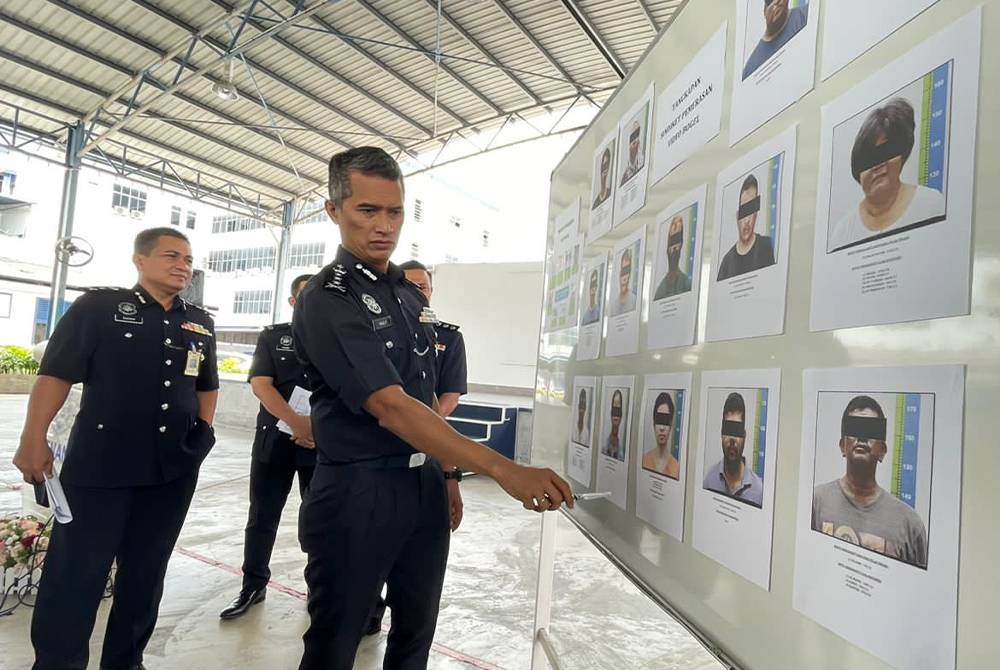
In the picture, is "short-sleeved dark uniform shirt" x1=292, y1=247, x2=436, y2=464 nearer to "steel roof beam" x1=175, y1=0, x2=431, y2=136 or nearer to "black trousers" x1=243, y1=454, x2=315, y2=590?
"black trousers" x1=243, y1=454, x2=315, y2=590

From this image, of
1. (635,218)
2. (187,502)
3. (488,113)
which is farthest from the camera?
(488,113)

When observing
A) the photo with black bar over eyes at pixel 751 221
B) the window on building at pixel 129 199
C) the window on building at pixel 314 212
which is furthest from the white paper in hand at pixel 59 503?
the window on building at pixel 129 199

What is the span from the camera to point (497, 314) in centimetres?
816

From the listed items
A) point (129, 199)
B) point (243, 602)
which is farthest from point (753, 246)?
point (129, 199)

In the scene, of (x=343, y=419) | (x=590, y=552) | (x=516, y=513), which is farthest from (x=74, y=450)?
(x=516, y=513)

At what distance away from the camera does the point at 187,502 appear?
2.17 m

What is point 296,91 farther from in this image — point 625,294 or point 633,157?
point 625,294

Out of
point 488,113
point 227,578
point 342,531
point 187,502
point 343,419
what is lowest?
point 227,578

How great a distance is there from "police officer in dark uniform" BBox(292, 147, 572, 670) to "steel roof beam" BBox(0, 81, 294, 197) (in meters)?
9.74

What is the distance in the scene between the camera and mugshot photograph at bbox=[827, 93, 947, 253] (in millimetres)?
583

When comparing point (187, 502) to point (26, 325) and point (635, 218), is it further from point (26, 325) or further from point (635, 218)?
point (26, 325)

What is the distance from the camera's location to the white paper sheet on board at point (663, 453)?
100 cm

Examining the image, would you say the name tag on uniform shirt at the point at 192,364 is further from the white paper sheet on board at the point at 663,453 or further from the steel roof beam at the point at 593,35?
the steel roof beam at the point at 593,35

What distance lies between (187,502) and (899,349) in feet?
7.31
